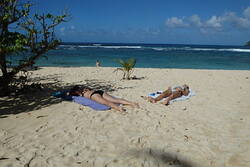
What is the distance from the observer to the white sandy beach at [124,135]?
8.71 ft

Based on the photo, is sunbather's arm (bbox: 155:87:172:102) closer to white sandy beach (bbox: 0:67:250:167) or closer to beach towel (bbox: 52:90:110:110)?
white sandy beach (bbox: 0:67:250:167)

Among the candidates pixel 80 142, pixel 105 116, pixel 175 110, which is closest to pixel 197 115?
Result: pixel 175 110

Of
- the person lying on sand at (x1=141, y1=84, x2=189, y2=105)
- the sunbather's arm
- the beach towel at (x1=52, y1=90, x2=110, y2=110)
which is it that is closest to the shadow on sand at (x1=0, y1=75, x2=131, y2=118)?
the beach towel at (x1=52, y1=90, x2=110, y2=110)

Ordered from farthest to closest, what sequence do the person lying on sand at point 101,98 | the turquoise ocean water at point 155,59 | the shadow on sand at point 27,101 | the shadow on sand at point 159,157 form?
1. the turquoise ocean water at point 155,59
2. the person lying on sand at point 101,98
3. the shadow on sand at point 27,101
4. the shadow on sand at point 159,157

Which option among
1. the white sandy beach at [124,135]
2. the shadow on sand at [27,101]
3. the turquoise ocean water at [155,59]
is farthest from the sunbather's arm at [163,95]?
the turquoise ocean water at [155,59]

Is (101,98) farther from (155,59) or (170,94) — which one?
(155,59)

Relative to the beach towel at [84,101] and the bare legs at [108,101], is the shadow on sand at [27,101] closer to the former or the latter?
the beach towel at [84,101]

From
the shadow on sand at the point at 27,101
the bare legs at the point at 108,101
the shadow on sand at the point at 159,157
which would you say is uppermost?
the bare legs at the point at 108,101

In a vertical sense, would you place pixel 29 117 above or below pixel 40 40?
below

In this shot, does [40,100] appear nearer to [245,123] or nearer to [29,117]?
[29,117]

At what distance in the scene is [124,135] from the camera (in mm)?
3309

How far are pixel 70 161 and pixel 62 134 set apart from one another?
77 cm

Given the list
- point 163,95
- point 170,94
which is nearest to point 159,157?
point 163,95

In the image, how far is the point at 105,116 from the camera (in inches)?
160
